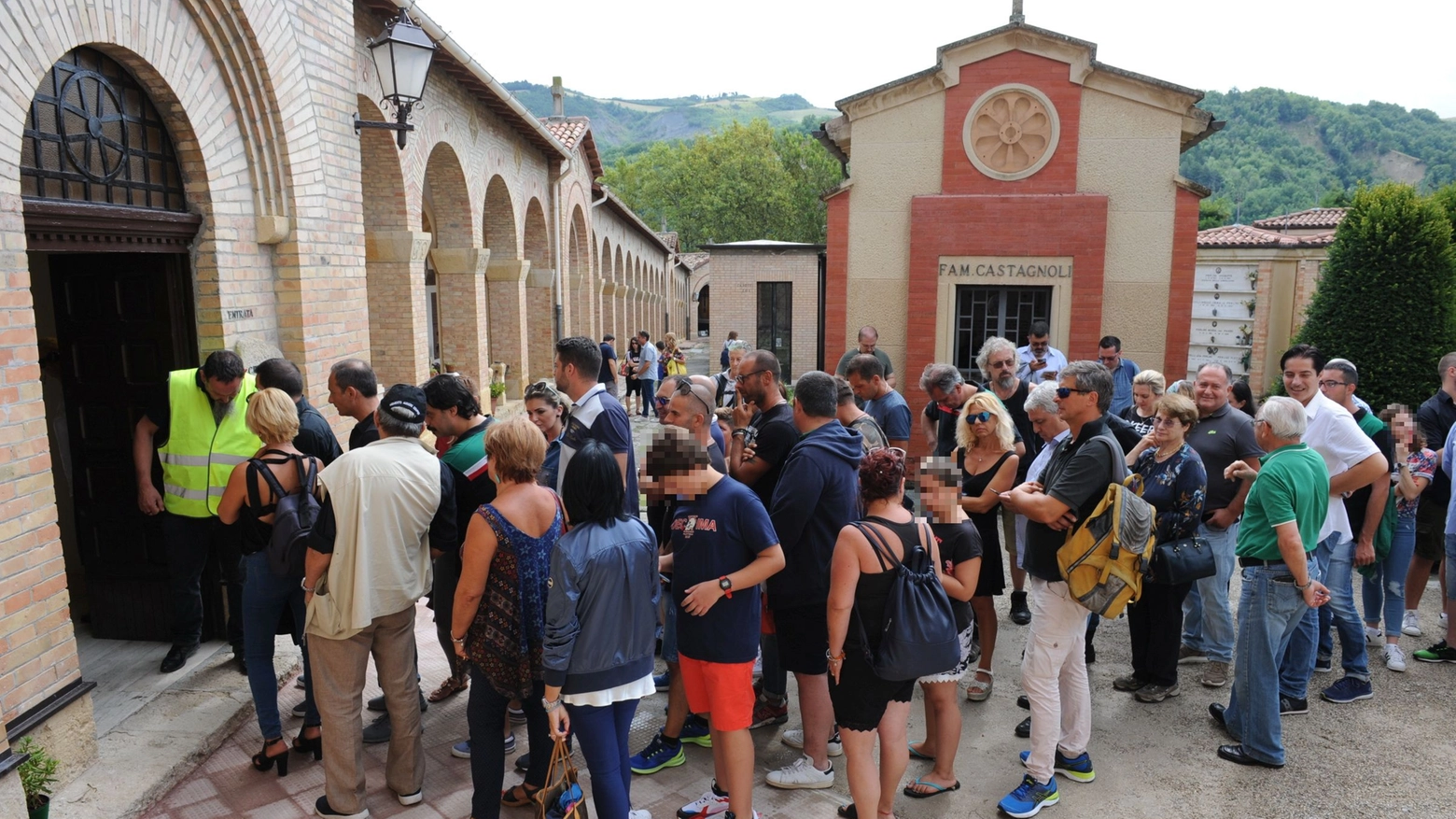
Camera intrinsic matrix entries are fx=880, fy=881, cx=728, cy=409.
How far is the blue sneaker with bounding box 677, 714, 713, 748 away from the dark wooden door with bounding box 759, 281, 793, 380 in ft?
42.9

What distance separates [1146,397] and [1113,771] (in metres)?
2.48

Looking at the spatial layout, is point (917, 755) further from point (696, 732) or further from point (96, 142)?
point (96, 142)

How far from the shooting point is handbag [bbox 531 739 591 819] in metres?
3.26

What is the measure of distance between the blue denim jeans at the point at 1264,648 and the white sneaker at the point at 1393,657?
1.80m

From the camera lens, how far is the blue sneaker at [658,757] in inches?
170

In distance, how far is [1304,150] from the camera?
A: 87500 millimetres

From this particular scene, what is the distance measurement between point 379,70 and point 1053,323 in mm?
9323

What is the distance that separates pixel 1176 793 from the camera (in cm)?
422

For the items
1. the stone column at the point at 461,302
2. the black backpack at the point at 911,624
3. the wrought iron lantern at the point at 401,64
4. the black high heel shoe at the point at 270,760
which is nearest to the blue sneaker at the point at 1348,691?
the black backpack at the point at 911,624

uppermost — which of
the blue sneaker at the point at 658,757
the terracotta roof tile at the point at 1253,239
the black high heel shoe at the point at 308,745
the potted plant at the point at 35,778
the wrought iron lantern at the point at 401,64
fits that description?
the wrought iron lantern at the point at 401,64

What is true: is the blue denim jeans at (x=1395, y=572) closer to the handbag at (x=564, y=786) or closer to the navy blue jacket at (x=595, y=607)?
the navy blue jacket at (x=595, y=607)

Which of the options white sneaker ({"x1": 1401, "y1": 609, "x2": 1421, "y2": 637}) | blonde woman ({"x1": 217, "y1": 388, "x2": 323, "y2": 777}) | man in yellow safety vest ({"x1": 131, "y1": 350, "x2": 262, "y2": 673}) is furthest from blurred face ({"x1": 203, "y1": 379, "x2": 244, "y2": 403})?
white sneaker ({"x1": 1401, "y1": 609, "x2": 1421, "y2": 637})

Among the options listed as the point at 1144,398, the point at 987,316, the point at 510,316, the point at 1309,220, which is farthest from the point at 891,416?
the point at 1309,220

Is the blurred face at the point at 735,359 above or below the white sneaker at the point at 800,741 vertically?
above
